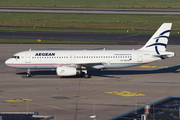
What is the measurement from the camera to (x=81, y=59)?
1960 inches

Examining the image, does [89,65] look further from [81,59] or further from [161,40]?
[161,40]

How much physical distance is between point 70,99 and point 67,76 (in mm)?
13554

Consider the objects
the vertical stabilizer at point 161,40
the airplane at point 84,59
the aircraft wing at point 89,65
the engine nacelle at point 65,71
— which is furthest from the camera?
the vertical stabilizer at point 161,40

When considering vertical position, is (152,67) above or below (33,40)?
below

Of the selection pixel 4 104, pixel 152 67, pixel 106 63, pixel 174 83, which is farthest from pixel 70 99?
pixel 152 67

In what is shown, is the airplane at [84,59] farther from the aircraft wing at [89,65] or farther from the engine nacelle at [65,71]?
the engine nacelle at [65,71]

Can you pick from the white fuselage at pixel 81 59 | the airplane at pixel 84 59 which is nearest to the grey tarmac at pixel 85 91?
the airplane at pixel 84 59

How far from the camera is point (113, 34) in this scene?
95.7 metres

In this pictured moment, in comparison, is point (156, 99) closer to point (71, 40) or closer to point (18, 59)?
point (18, 59)

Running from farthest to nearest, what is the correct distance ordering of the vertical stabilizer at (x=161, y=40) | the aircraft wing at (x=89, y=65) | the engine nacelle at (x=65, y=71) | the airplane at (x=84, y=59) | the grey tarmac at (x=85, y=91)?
the vertical stabilizer at (x=161, y=40)
the airplane at (x=84, y=59)
the aircraft wing at (x=89, y=65)
the engine nacelle at (x=65, y=71)
the grey tarmac at (x=85, y=91)

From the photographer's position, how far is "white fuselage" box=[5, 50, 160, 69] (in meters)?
49.7

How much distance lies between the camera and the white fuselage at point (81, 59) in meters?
49.7

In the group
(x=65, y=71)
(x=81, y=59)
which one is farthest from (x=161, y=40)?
(x=65, y=71)

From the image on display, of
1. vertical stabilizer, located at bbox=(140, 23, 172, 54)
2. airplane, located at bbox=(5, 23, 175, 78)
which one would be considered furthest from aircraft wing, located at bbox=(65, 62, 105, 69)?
vertical stabilizer, located at bbox=(140, 23, 172, 54)
